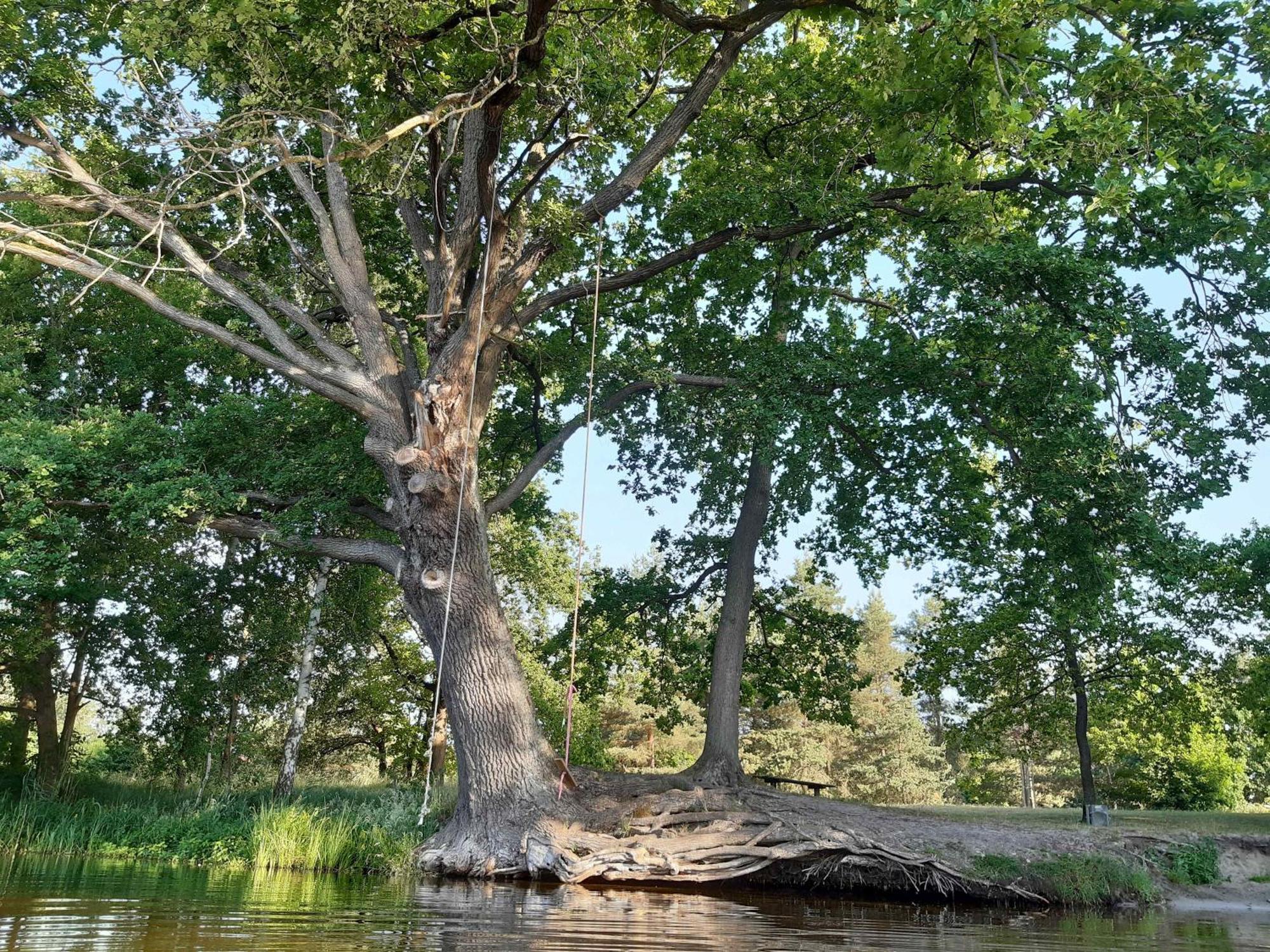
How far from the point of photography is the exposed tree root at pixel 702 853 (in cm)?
925

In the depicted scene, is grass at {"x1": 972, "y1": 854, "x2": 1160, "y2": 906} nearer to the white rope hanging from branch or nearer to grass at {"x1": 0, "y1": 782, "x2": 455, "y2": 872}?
the white rope hanging from branch

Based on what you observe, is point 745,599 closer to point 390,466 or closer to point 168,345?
point 390,466

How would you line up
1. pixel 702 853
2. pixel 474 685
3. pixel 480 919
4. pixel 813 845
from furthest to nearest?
pixel 474 685, pixel 813 845, pixel 702 853, pixel 480 919

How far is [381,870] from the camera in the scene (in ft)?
33.3

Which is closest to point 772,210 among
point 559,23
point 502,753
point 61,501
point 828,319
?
point 828,319

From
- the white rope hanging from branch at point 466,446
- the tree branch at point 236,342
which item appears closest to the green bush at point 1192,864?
the white rope hanging from branch at point 466,446

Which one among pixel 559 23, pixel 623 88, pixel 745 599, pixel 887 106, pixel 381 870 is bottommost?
pixel 381 870

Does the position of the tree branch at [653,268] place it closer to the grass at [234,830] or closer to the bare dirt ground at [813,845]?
the bare dirt ground at [813,845]

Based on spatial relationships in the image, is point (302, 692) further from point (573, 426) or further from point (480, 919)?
point (480, 919)

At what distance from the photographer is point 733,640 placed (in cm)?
1393

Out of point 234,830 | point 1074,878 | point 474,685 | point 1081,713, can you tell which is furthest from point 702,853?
point 1081,713

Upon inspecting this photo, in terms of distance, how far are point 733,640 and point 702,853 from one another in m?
4.76

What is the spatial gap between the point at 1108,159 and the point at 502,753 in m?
8.24

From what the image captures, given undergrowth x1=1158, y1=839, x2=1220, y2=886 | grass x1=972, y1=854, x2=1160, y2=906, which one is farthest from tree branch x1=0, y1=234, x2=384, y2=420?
undergrowth x1=1158, y1=839, x2=1220, y2=886
